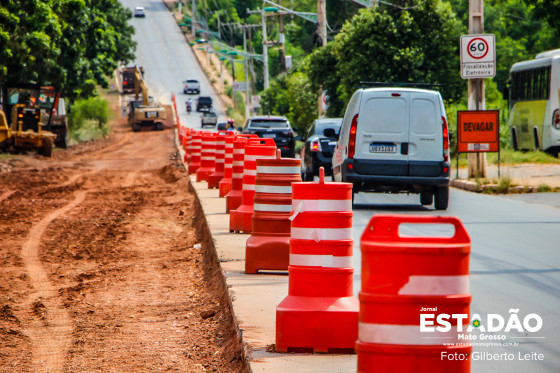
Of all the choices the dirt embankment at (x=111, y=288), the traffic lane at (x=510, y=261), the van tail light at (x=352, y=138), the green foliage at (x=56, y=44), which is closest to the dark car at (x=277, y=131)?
the green foliage at (x=56, y=44)

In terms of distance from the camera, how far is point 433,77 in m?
33.2

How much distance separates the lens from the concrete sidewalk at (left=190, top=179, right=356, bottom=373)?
5.72 m

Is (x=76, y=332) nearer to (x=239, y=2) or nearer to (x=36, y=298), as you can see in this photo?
(x=36, y=298)

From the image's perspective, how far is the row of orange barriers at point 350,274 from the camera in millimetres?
3803

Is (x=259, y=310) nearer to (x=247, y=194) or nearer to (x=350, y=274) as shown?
(x=350, y=274)

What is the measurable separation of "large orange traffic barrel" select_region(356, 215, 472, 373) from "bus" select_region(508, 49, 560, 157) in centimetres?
2595

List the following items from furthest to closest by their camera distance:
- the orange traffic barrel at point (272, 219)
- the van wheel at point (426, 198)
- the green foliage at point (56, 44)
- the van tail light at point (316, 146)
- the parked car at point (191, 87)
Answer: the parked car at point (191, 87) < the green foliage at point (56, 44) < the van tail light at point (316, 146) < the van wheel at point (426, 198) < the orange traffic barrel at point (272, 219)

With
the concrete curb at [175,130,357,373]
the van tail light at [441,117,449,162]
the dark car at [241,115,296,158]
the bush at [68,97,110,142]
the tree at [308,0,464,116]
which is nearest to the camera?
the concrete curb at [175,130,357,373]

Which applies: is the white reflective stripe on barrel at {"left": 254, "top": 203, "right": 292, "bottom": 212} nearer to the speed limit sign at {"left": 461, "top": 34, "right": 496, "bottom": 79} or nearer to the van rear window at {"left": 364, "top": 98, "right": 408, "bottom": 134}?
the van rear window at {"left": 364, "top": 98, "right": 408, "bottom": 134}

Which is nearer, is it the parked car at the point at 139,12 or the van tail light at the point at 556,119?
the van tail light at the point at 556,119

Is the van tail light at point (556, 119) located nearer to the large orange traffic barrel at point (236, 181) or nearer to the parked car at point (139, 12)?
the large orange traffic barrel at point (236, 181)

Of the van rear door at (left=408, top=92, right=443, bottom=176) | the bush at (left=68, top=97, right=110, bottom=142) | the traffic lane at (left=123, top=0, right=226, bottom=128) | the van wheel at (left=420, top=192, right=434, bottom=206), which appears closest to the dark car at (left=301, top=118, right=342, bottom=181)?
the van wheel at (left=420, top=192, right=434, bottom=206)

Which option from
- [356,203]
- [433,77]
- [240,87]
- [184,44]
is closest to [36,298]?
[356,203]

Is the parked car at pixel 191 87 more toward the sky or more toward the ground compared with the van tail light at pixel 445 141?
more toward the sky
